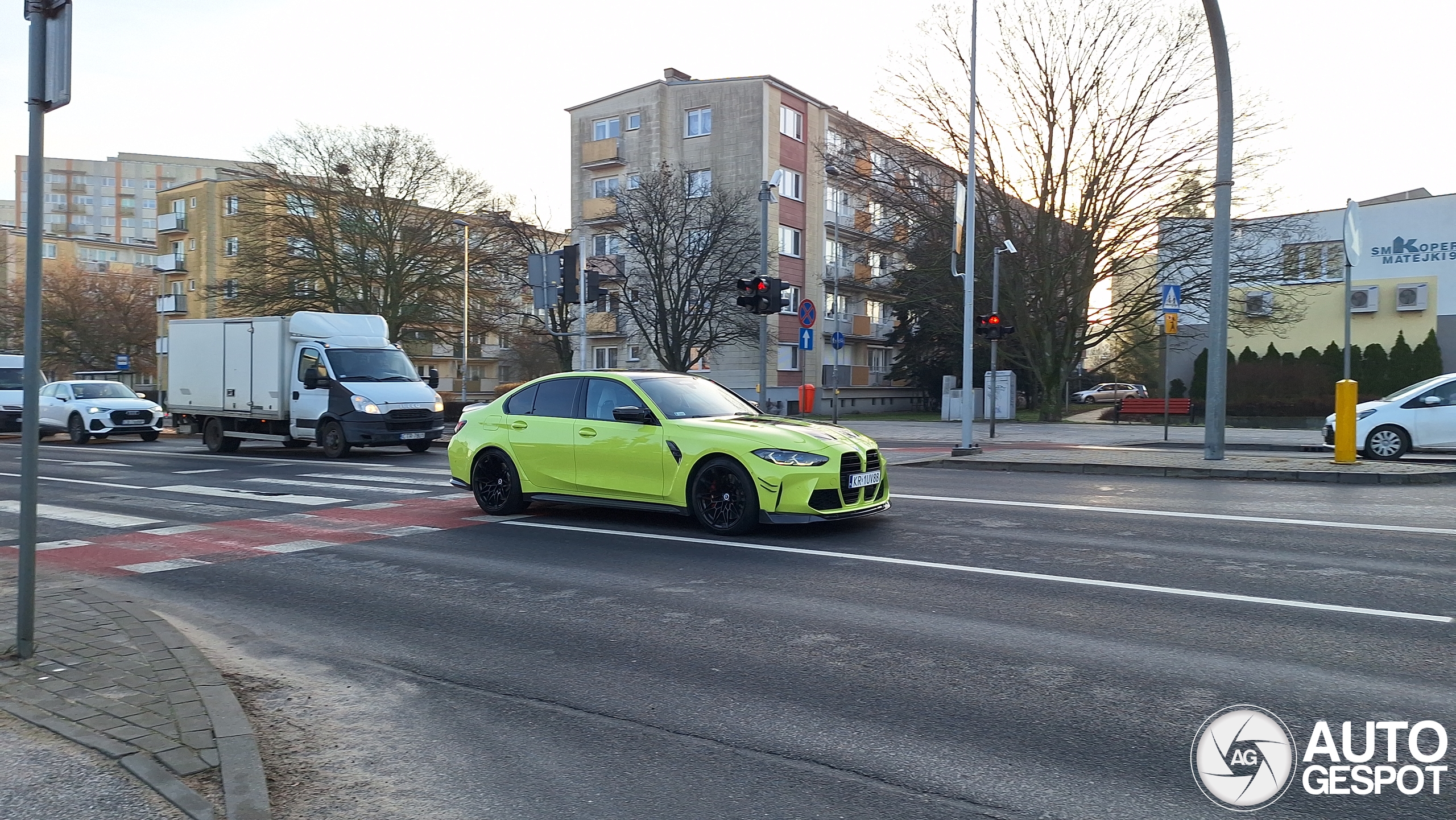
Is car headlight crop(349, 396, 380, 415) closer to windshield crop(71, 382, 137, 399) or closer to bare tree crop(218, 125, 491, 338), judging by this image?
windshield crop(71, 382, 137, 399)

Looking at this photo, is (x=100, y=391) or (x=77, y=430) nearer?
(x=77, y=430)

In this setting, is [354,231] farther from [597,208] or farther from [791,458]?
[791,458]

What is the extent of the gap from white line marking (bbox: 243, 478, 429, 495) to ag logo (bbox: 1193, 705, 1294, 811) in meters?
11.2

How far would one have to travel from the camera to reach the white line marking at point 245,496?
520 inches

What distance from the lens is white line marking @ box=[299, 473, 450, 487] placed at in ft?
49.7

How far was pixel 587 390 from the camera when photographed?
10977mm

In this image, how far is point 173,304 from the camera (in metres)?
71.3

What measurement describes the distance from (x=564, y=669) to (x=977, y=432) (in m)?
26.3

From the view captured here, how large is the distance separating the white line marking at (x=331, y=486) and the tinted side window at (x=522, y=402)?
3094 millimetres

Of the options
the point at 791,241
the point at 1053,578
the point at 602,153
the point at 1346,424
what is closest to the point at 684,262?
the point at 791,241

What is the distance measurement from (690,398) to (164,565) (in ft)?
16.1

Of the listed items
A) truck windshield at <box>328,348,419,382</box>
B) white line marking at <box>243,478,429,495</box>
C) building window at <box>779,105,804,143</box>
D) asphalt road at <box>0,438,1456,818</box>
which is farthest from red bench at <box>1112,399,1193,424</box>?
white line marking at <box>243,478,429,495</box>

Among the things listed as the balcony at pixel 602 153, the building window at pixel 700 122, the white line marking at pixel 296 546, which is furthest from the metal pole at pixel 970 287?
the balcony at pixel 602 153

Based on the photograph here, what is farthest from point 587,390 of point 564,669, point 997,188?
point 997,188
